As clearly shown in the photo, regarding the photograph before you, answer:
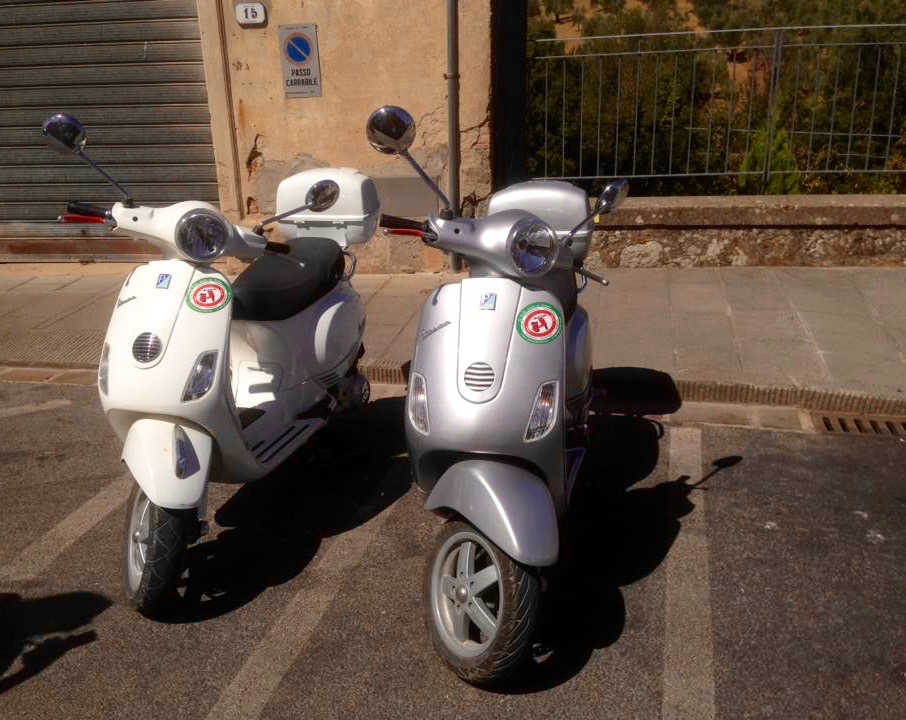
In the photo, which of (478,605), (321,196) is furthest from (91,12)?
(478,605)

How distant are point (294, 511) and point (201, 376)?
0.99 metres

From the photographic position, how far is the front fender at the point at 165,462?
3408 mm

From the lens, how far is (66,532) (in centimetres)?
420

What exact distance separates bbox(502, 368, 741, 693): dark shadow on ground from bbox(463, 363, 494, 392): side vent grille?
737 mm

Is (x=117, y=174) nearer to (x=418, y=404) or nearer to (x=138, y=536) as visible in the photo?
(x=138, y=536)

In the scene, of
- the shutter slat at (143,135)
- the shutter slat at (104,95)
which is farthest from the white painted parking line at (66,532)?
the shutter slat at (104,95)

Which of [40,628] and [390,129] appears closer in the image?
[390,129]

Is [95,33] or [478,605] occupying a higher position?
[95,33]

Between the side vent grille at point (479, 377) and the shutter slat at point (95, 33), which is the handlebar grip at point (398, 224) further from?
the shutter slat at point (95, 33)

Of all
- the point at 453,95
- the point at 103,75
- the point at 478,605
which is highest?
the point at 103,75

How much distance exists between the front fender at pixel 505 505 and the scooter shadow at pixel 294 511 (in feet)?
3.28

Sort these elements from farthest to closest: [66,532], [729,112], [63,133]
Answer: [729,112]
[66,532]
[63,133]

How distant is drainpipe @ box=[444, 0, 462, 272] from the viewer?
729 cm

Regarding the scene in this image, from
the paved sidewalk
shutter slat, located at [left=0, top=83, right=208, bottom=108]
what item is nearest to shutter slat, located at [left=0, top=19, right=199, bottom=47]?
shutter slat, located at [left=0, top=83, right=208, bottom=108]
